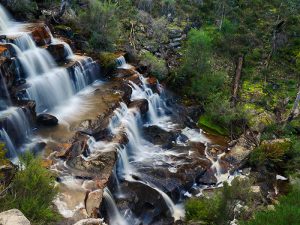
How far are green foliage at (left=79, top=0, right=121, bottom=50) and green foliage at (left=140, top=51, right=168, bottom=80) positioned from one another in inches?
121

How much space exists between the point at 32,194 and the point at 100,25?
68.1 ft

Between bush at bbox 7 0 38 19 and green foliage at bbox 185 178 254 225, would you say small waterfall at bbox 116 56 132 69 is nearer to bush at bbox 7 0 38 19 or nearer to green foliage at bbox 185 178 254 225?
bush at bbox 7 0 38 19

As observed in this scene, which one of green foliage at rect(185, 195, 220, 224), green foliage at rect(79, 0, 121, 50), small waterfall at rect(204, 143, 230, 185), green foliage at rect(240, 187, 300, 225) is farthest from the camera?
green foliage at rect(79, 0, 121, 50)

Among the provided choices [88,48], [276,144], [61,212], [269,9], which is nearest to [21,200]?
[61,212]

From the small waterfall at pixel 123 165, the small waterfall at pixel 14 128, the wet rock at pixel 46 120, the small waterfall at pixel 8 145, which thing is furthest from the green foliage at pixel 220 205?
the small waterfall at pixel 14 128

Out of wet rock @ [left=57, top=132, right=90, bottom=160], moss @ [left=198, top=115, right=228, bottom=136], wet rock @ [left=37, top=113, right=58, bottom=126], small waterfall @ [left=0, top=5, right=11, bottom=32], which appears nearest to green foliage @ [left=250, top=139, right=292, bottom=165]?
moss @ [left=198, top=115, right=228, bottom=136]

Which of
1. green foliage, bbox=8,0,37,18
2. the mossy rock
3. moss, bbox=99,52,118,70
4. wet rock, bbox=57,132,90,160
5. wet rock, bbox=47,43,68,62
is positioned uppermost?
green foliage, bbox=8,0,37,18

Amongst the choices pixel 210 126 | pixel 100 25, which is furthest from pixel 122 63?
pixel 210 126

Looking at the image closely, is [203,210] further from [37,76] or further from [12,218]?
[37,76]

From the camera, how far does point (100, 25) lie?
31844mm

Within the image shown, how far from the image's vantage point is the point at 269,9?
1916 inches

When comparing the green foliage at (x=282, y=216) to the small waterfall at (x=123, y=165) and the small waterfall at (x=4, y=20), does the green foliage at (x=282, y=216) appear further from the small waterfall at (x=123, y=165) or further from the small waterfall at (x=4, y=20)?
the small waterfall at (x=4, y=20)

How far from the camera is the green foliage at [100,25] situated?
103ft

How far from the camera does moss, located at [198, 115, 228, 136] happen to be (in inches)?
1137
